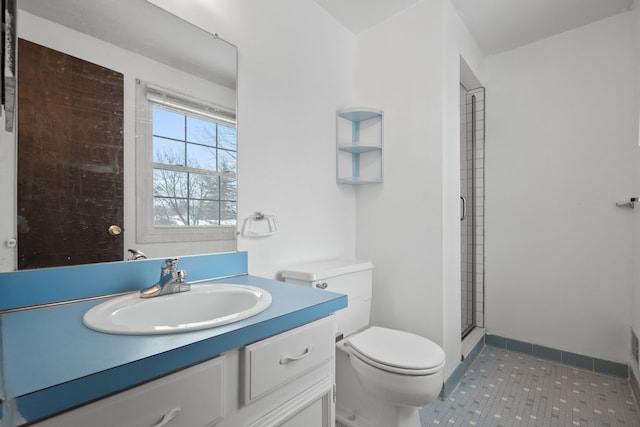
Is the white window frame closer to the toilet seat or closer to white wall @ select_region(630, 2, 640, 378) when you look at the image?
the toilet seat

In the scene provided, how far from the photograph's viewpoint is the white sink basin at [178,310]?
2.38 ft

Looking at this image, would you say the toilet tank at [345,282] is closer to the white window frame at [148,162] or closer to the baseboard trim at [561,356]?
the white window frame at [148,162]

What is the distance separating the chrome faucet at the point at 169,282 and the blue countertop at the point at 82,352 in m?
0.18

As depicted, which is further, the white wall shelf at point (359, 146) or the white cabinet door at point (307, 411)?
the white wall shelf at point (359, 146)

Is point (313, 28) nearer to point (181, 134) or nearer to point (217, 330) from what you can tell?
point (181, 134)

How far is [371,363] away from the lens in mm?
1363

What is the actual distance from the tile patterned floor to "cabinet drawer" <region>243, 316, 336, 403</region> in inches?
39.7

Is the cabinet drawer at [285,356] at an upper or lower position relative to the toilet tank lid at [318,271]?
lower

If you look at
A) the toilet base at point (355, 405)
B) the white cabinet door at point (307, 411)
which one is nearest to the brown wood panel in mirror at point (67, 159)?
the white cabinet door at point (307, 411)

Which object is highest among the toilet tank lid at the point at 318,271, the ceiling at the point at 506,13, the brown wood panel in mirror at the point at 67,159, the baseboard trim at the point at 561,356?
the ceiling at the point at 506,13

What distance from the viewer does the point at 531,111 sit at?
241 centimetres

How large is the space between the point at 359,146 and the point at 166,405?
5.71 feet

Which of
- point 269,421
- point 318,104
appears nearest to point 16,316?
point 269,421

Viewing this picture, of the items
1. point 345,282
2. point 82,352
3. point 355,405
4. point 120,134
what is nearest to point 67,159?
point 120,134
